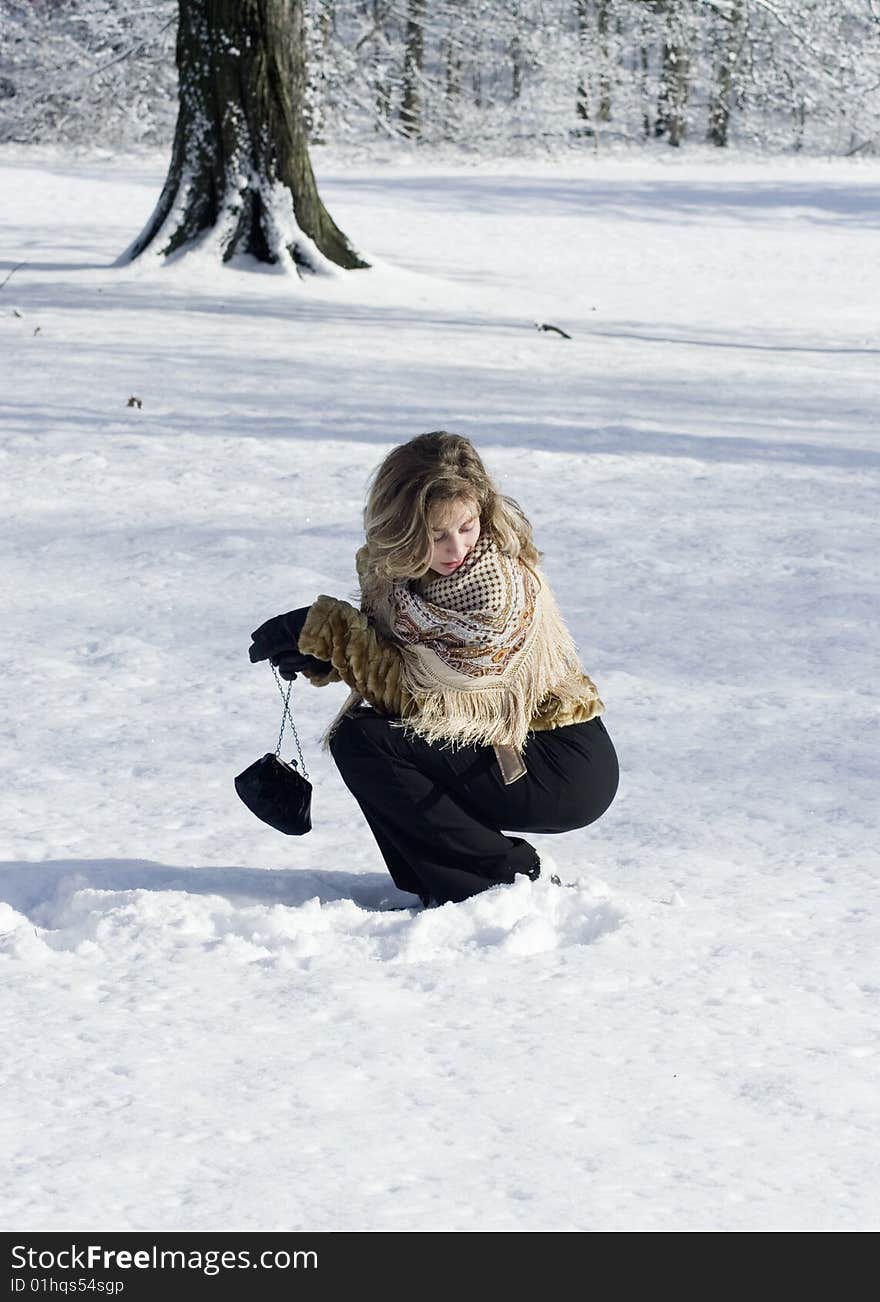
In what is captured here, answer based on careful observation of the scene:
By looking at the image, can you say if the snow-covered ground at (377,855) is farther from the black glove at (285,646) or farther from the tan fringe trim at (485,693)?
the black glove at (285,646)

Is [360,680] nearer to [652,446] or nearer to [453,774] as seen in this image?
[453,774]

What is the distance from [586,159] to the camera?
90.9 feet

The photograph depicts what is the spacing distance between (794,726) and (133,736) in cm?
173

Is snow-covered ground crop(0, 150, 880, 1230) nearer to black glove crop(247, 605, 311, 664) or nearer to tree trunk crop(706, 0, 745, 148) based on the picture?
black glove crop(247, 605, 311, 664)

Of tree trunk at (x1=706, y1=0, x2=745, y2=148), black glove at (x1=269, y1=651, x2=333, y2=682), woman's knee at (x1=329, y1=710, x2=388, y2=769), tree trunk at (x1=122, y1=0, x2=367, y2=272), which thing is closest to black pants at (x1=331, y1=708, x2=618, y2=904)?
woman's knee at (x1=329, y1=710, x2=388, y2=769)

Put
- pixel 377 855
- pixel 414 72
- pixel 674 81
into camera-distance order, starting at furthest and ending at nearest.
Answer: pixel 674 81 → pixel 414 72 → pixel 377 855

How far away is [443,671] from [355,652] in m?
0.17

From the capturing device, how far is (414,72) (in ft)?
105

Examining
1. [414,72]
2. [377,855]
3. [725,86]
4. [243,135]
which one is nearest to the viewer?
[377,855]

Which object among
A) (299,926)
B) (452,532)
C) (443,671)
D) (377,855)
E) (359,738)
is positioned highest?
(452,532)

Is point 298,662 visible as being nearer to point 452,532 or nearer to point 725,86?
point 452,532

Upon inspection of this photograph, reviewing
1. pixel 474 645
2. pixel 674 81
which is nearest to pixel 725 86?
pixel 674 81

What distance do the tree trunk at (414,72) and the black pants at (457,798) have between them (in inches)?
1210

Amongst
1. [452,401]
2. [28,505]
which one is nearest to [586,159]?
[452,401]
